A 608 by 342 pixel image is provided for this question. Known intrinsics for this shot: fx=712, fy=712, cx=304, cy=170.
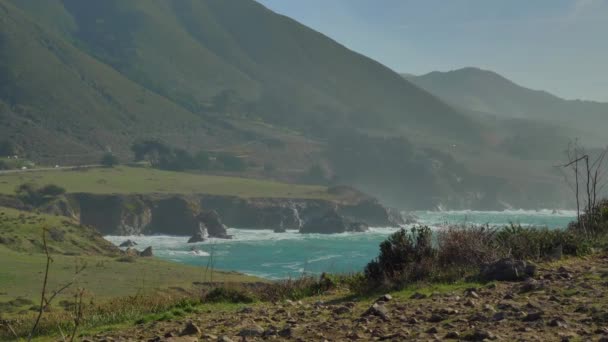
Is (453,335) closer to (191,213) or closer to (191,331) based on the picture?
(191,331)

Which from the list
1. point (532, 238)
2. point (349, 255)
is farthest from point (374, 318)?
point (349, 255)

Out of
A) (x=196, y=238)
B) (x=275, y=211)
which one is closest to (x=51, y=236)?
(x=196, y=238)

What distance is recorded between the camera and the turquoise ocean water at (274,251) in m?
93.5

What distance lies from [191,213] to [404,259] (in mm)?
122312

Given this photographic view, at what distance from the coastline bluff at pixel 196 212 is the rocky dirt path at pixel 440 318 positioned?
366 ft

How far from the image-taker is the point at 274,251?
4537 inches

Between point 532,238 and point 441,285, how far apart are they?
399 cm

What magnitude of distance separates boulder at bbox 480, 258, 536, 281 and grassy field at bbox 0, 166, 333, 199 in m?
120

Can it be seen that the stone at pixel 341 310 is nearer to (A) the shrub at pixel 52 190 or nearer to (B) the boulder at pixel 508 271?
(B) the boulder at pixel 508 271

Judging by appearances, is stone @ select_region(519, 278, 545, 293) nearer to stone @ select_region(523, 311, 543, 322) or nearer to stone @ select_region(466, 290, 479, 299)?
stone @ select_region(466, 290, 479, 299)

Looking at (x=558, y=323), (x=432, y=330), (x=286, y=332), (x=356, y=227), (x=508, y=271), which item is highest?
(x=356, y=227)

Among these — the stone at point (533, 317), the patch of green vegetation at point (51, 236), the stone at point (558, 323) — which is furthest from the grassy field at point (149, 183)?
the stone at point (558, 323)

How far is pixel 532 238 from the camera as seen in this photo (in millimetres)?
15664

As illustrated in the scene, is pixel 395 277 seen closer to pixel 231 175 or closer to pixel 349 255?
pixel 349 255
